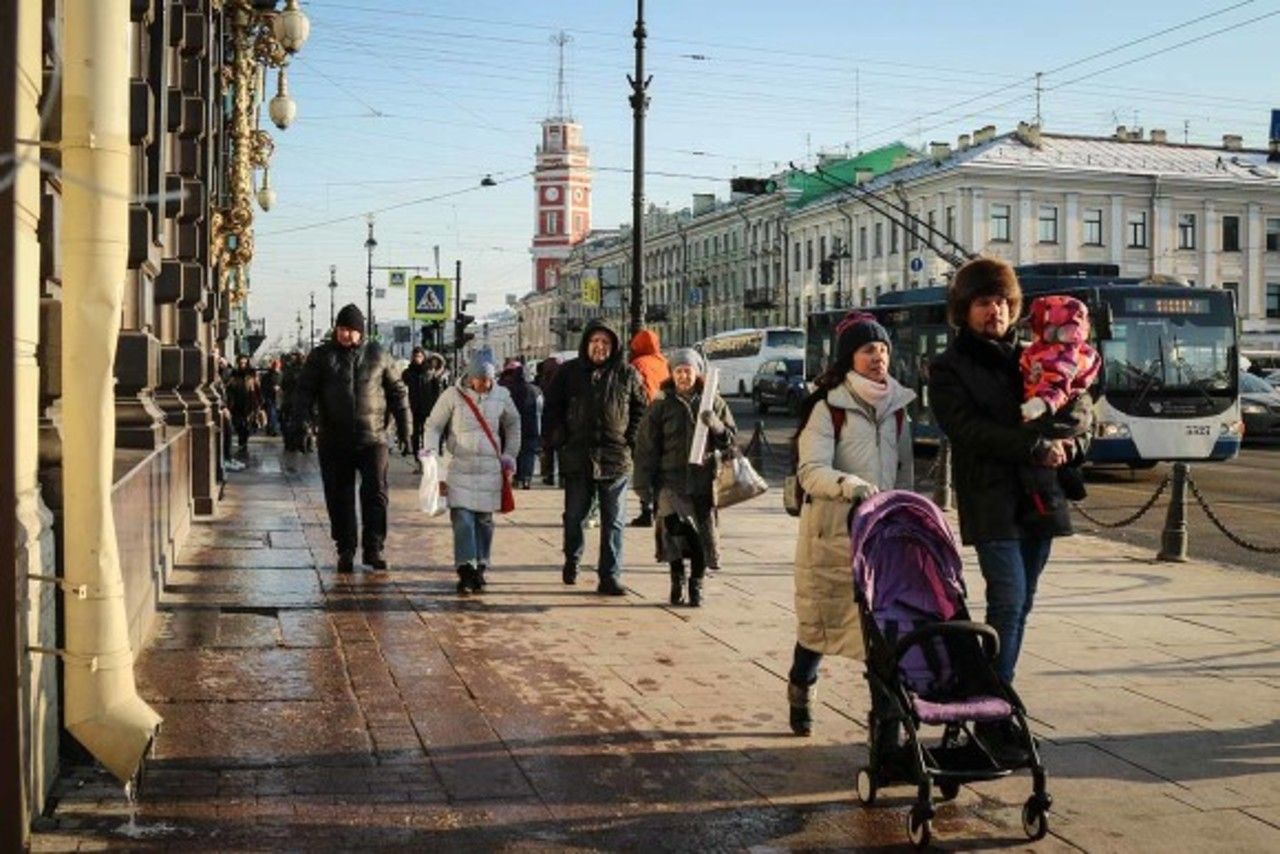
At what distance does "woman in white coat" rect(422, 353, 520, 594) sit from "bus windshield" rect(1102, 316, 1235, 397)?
15.7 metres

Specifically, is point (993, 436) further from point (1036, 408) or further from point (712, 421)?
point (712, 421)

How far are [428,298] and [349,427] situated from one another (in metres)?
22.1

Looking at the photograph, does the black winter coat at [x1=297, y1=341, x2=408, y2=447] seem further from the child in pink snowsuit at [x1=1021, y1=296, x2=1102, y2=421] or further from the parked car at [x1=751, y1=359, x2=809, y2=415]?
the parked car at [x1=751, y1=359, x2=809, y2=415]

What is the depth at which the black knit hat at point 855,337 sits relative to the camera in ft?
21.3

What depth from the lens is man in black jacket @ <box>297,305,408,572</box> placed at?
11.9 metres

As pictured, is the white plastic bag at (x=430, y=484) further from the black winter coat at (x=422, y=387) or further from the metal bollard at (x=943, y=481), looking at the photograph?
the black winter coat at (x=422, y=387)

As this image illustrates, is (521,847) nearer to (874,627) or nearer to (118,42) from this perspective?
(874,627)

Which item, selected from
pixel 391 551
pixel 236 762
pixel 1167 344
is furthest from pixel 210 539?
pixel 1167 344

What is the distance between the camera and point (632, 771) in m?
6.24

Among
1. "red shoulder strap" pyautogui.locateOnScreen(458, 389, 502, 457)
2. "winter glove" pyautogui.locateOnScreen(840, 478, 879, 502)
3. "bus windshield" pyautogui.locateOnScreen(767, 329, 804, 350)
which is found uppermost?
"bus windshield" pyautogui.locateOnScreen(767, 329, 804, 350)

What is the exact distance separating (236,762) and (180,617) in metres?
3.62

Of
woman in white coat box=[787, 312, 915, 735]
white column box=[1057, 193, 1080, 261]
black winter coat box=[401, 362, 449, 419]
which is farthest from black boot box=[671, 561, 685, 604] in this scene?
white column box=[1057, 193, 1080, 261]

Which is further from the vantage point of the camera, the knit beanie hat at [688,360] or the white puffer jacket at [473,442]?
the white puffer jacket at [473,442]

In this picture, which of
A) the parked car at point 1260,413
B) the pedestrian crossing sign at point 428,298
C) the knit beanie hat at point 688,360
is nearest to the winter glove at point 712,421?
the knit beanie hat at point 688,360
